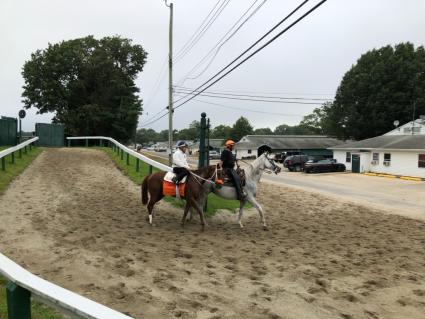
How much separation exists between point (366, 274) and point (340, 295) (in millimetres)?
1448

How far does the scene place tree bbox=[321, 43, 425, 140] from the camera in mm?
49312

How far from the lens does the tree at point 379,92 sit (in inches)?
1941

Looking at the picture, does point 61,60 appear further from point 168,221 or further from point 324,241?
point 324,241

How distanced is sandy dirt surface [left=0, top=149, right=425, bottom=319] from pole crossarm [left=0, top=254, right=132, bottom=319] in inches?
83.4

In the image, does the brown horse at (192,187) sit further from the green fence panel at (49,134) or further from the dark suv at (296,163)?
the dark suv at (296,163)

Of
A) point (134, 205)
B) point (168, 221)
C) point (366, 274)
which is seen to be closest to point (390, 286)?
point (366, 274)

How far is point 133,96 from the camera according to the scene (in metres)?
44.2

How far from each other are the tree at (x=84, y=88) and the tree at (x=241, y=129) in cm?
5204

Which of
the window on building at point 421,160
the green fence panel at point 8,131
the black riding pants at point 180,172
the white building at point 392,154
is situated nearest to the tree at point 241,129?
the white building at point 392,154

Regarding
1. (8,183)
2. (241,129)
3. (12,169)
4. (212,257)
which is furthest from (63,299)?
(241,129)

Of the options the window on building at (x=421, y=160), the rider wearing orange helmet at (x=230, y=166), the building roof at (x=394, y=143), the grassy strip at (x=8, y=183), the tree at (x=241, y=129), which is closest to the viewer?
the grassy strip at (x=8, y=183)

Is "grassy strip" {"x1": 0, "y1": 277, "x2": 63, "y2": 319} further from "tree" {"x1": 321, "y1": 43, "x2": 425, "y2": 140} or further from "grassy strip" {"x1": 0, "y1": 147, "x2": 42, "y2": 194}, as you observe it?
"tree" {"x1": 321, "y1": 43, "x2": 425, "y2": 140}

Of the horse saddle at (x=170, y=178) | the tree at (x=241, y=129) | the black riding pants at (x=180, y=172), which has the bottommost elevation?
the horse saddle at (x=170, y=178)

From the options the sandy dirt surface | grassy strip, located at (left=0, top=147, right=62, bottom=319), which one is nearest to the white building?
the sandy dirt surface
